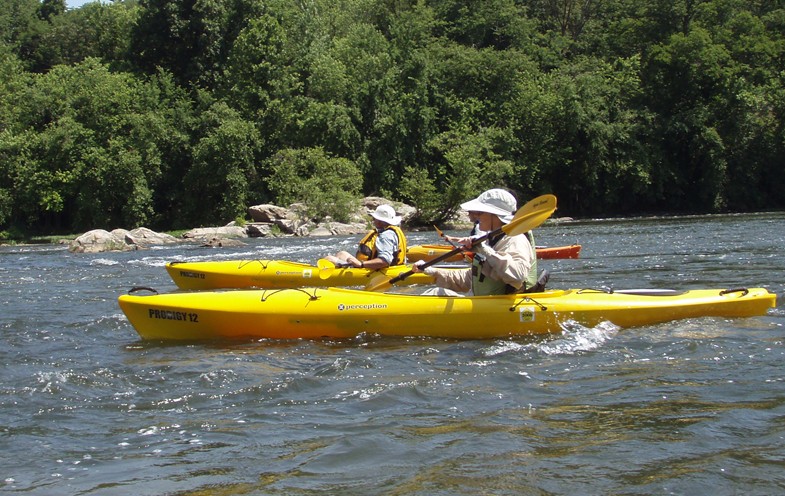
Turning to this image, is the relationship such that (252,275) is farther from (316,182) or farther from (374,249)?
(316,182)

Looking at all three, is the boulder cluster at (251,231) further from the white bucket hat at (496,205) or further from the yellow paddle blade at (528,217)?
the white bucket hat at (496,205)

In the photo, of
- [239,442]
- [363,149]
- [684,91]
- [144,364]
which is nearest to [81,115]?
[363,149]

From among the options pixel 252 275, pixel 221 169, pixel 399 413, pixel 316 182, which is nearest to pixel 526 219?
pixel 399 413

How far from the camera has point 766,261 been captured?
35.1 ft

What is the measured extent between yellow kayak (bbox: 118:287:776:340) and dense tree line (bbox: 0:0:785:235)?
19.4 metres

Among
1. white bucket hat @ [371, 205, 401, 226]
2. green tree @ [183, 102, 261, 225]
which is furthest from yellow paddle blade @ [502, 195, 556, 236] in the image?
green tree @ [183, 102, 261, 225]

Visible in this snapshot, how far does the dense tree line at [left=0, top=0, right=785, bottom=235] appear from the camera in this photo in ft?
88.5

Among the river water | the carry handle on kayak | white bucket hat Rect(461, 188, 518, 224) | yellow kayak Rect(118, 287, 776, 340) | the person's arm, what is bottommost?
the river water

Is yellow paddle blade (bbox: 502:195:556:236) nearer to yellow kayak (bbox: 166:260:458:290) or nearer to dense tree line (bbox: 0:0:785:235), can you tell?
yellow kayak (bbox: 166:260:458:290)

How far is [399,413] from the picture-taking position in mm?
4203

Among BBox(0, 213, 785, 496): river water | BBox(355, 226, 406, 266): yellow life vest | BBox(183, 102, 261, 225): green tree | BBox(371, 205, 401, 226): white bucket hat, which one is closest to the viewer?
BBox(0, 213, 785, 496): river water

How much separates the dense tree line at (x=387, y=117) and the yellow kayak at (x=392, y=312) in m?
19.4

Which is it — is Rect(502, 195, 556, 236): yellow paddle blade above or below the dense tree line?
below

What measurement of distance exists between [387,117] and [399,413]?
1013 inches
